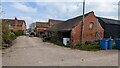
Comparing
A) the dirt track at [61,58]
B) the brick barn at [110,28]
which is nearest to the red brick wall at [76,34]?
the brick barn at [110,28]

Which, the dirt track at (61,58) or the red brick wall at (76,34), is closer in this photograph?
the dirt track at (61,58)

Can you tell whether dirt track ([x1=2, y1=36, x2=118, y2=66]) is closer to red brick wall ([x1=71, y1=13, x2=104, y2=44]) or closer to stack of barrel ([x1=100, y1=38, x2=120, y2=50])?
stack of barrel ([x1=100, y1=38, x2=120, y2=50])

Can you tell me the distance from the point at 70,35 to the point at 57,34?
625 centimetres

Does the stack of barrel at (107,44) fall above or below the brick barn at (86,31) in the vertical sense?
below

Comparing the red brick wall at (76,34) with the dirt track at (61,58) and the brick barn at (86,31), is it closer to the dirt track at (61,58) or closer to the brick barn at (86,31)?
the brick barn at (86,31)

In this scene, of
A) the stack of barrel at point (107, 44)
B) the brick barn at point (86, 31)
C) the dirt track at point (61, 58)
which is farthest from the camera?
the brick barn at point (86, 31)

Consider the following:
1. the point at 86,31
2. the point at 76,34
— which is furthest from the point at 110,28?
the point at 76,34

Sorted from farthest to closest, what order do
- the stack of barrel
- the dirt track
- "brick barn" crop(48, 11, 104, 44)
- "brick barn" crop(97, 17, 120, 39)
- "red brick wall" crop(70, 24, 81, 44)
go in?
"brick barn" crop(97, 17, 120, 39) < "brick barn" crop(48, 11, 104, 44) < "red brick wall" crop(70, 24, 81, 44) < the stack of barrel < the dirt track

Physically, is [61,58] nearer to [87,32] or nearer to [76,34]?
[76,34]

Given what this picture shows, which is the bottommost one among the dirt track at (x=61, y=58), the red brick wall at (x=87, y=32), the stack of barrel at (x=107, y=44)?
the dirt track at (x=61, y=58)

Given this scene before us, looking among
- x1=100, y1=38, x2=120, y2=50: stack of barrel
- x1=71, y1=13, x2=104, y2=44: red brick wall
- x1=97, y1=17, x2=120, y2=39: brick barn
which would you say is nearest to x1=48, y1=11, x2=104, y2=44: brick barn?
x1=71, y1=13, x2=104, y2=44: red brick wall

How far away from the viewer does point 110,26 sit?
103ft

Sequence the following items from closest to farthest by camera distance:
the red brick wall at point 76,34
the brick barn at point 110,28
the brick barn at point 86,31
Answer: the red brick wall at point 76,34 < the brick barn at point 86,31 < the brick barn at point 110,28

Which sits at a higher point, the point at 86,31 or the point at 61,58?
the point at 86,31
